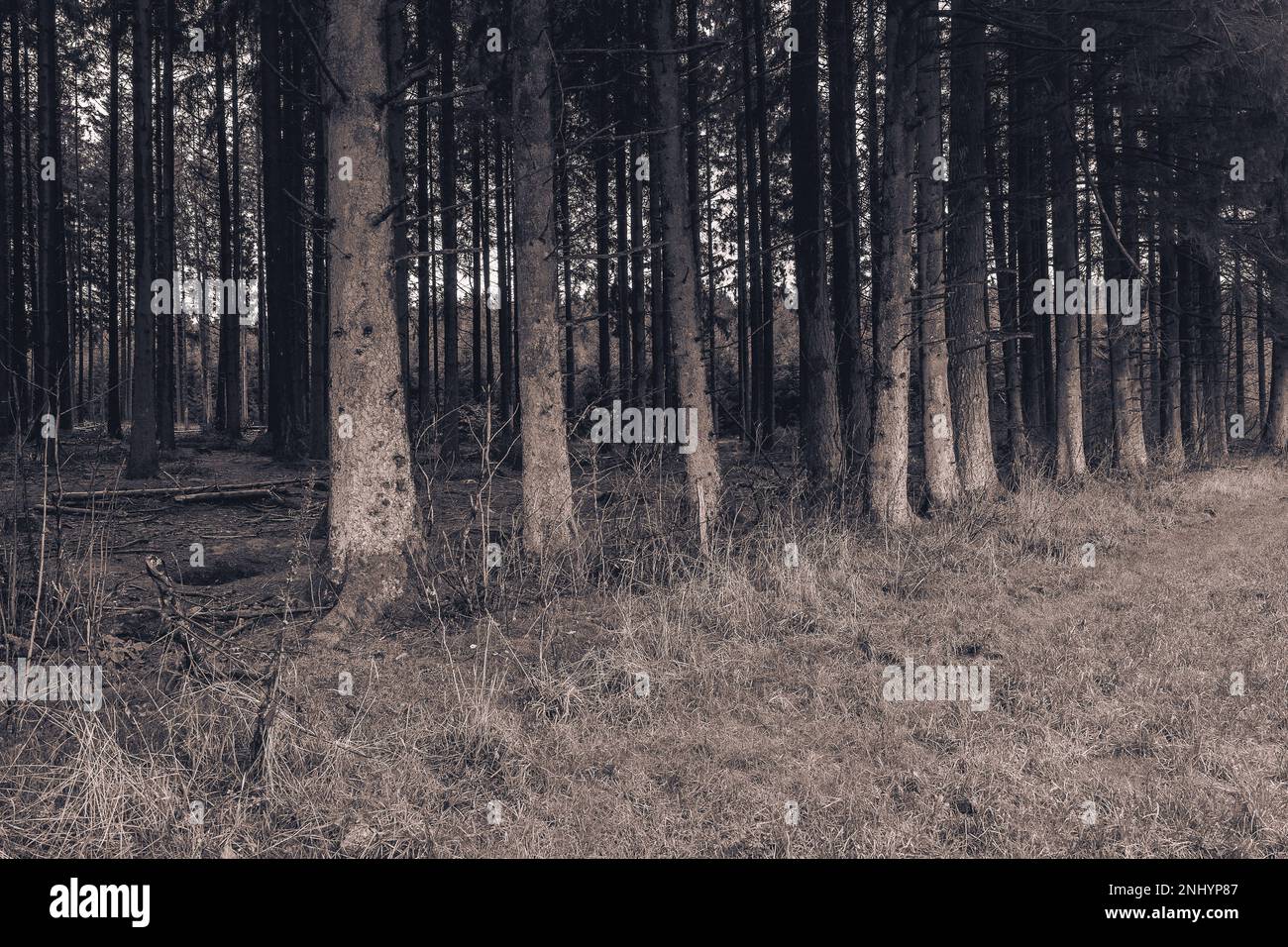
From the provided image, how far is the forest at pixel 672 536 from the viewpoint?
3.86 meters

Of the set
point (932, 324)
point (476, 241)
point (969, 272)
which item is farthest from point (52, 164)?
point (969, 272)

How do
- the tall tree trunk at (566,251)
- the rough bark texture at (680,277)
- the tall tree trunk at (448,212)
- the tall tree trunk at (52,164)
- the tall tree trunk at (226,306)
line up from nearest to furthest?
the rough bark texture at (680,277)
the tall tree trunk at (566,251)
the tall tree trunk at (52,164)
the tall tree trunk at (448,212)
the tall tree trunk at (226,306)

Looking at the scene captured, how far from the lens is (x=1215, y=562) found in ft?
29.4

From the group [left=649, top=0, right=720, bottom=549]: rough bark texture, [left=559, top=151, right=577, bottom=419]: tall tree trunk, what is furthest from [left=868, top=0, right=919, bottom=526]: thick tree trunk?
[left=559, top=151, right=577, bottom=419]: tall tree trunk

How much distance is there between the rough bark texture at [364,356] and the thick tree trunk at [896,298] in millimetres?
5574

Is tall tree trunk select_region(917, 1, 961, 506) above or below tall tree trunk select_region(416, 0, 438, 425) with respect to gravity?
below

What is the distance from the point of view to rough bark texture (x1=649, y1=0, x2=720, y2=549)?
30.7 feet

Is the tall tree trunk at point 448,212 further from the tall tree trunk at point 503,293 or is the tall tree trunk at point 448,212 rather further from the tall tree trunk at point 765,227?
the tall tree trunk at point 765,227

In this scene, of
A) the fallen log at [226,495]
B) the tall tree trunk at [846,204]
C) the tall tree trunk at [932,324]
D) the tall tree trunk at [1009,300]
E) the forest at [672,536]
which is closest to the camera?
the forest at [672,536]

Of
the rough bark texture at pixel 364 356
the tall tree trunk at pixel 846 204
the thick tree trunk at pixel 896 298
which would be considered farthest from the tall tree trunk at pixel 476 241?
the rough bark texture at pixel 364 356

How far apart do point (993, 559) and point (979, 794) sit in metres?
4.87

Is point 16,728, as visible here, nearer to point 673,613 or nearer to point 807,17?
point 673,613

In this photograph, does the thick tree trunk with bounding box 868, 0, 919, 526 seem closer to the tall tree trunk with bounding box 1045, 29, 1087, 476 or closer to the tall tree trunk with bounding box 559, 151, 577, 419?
the tall tree trunk with bounding box 559, 151, 577, 419

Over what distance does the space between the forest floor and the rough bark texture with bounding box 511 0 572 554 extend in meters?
0.41
